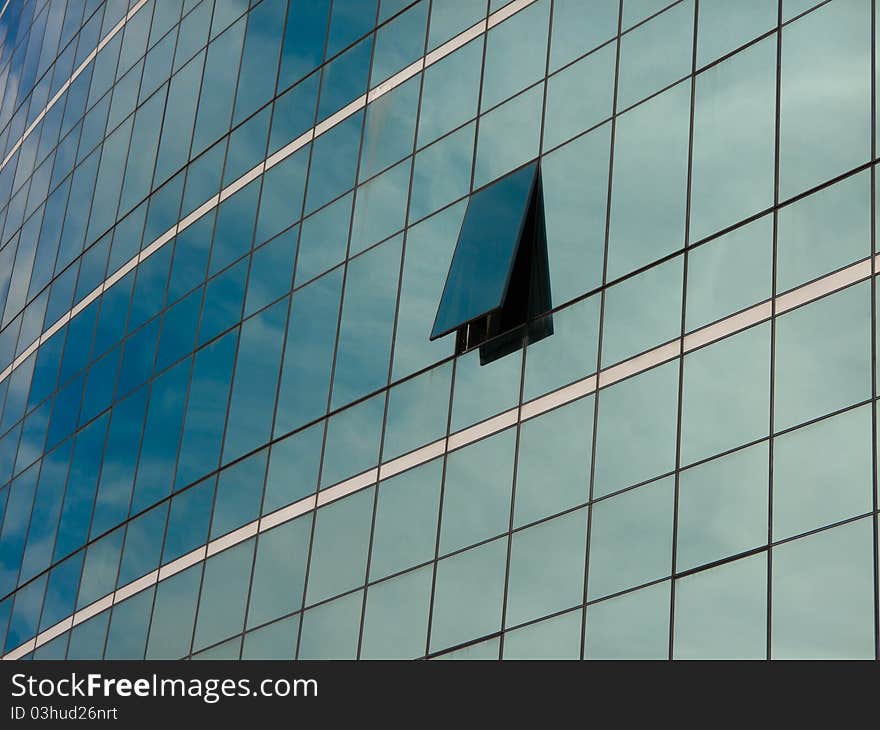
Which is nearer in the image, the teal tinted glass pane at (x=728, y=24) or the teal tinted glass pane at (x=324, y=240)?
the teal tinted glass pane at (x=728, y=24)

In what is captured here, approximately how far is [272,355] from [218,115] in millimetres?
8618

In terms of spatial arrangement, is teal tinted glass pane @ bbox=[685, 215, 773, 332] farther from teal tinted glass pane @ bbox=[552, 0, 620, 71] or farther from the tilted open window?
teal tinted glass pane @ bbox=[552, 0, 620, 71]

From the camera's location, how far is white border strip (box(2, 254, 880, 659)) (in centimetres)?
2667

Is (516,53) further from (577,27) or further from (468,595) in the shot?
(468,595)

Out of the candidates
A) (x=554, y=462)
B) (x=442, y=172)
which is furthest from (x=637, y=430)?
(x=442, y=172)

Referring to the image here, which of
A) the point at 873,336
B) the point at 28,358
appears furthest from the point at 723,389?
the point at 28,358

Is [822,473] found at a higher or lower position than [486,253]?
lower

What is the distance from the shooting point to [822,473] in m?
25.0

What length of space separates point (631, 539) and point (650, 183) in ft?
21.8

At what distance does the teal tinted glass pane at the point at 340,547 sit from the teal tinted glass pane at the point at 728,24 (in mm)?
10433

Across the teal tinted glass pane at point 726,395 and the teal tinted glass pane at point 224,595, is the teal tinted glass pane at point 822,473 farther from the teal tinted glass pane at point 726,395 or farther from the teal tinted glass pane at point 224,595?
the teal tinted glass pane at point 224,595

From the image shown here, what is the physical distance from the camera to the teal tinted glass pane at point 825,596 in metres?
23.7

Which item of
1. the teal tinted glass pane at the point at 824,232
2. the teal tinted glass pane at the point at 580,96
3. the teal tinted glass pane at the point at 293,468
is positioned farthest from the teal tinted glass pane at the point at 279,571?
the teal tinted glass pane at the point at 824,232
